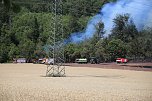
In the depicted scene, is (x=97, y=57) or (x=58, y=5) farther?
(x=97, y=57)

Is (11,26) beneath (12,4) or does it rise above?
above

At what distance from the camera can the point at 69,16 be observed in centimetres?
12825

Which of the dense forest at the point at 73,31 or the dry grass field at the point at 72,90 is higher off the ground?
the dense forest at the point at 73,31

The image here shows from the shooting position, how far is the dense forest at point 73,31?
89812 mm

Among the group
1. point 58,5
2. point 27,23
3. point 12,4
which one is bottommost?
point 12,4

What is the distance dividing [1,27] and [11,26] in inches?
463

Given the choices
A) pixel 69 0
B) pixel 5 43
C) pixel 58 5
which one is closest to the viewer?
pixel 58 5

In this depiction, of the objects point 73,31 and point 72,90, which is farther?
point 73,31

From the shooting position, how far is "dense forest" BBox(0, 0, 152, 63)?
8981cm

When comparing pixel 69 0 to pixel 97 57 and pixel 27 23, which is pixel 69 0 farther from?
pixel 97 57

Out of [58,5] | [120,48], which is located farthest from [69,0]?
[58,5]

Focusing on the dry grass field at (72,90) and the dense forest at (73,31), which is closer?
the dry grass field at (72,90)

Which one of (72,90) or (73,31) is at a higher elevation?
(73,31)

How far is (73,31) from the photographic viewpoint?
11912 cm
